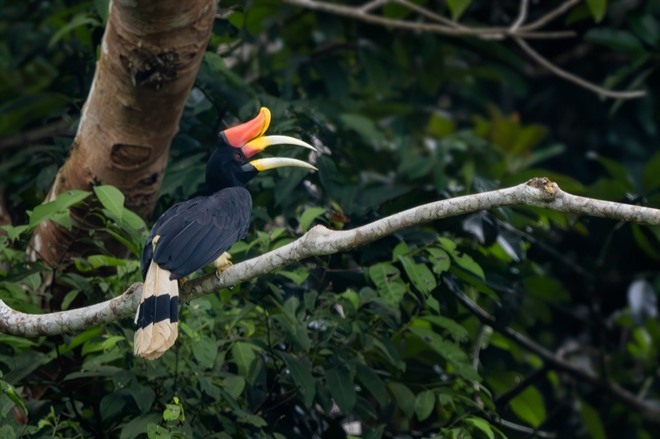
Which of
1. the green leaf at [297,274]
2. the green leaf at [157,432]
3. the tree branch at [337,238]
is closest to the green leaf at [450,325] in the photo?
the green leaf at [297,274]

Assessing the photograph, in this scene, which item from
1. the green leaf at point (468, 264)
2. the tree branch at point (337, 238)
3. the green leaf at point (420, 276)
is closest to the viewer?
the tree branch at point (337, 238)

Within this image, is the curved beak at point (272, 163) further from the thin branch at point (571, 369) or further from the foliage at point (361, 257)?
the thin branch at point (571, 369)

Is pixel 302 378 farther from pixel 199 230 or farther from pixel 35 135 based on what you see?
pixel 35 135

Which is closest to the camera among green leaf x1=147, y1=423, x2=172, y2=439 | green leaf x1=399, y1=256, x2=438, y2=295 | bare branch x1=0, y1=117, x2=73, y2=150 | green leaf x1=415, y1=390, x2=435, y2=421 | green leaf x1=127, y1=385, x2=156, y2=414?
green leaf x1=147, y1=423, x2=172, y2=439

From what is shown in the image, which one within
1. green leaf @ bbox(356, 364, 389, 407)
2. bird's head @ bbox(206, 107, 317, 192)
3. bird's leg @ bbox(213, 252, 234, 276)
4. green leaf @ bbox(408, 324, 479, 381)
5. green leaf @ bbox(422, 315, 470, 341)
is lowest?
green leaf @ bbox(356, 364, 389, 407)

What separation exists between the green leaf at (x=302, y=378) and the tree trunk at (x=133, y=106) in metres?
0.78

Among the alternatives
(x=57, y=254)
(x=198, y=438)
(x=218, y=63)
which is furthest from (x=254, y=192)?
(x=198, y=438)

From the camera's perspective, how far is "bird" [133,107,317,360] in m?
2.89

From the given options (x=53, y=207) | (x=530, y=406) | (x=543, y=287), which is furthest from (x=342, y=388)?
(x=543, y=287)

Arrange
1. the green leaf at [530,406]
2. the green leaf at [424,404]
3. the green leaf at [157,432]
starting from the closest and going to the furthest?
the green leaf at [157,432], the green leaf at [424,404], the green leaf at [530,406]

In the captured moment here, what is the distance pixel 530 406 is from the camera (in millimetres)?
4492

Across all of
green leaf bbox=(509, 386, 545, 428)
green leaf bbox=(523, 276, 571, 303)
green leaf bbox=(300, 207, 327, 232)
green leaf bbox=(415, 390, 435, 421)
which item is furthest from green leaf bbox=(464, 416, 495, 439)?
green leaf bbox=(523, 276, 571, 303)

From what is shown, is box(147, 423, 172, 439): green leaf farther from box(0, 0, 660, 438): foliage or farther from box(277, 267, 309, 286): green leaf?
box(277, 267, 309, 286): green leaf

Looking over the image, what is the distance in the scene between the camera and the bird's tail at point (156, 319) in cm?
286
